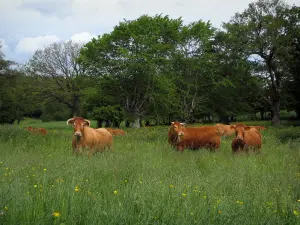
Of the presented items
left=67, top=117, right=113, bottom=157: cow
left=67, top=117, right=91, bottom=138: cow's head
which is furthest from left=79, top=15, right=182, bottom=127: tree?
left=67, top=117, right=91, bottom=138: cow's head

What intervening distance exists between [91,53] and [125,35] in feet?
13.9

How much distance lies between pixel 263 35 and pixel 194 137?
81.6 ft

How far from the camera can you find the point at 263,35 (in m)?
35.3

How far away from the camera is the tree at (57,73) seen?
48.6 meters

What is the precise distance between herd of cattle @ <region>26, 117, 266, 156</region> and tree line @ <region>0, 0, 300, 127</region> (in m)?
20.2

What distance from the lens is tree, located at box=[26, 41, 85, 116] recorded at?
48594 millimetres

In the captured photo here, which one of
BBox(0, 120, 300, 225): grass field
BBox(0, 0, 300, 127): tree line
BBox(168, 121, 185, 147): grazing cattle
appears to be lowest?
BBox(0, 120, 300, 225): grass field

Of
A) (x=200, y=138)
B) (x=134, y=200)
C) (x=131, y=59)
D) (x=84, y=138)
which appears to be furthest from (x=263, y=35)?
(x=134, y=200)

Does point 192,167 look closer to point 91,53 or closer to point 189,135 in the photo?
point 189,135

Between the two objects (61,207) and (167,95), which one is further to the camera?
(167,95)

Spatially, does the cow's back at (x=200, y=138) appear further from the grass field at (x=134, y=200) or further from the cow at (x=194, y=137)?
the grass field at (x=134, y=200)

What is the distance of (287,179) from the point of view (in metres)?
7.11

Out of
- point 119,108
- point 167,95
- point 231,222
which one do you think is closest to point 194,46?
point 167,95

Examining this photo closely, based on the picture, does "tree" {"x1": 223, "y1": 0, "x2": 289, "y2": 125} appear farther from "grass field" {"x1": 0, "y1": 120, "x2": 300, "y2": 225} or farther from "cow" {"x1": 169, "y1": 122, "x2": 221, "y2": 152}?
"grass field" {"x1": 0, "y1": 120, "x2": 300, "y2": 225}
